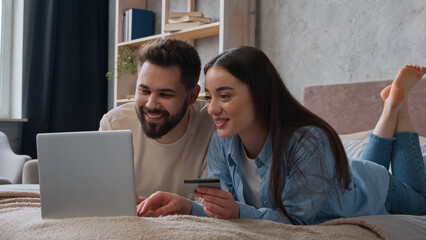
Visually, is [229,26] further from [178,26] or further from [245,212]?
[245,212]

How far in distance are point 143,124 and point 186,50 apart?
0.34 m

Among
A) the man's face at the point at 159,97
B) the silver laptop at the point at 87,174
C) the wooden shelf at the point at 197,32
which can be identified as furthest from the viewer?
the wooden shelf at the point at 197,32

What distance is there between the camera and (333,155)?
1292 millimetres

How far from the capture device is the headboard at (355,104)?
2094mm

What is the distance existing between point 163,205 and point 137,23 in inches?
113

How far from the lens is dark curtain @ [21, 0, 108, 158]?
13.0 feet

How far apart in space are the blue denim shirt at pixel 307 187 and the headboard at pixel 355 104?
76 cm

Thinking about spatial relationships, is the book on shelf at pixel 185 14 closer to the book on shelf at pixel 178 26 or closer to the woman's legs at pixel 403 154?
the book on shelf at pixel 178 26

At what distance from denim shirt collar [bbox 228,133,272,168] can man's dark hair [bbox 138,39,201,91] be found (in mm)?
388

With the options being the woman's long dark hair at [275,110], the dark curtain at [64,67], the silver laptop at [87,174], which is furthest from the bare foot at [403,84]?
the dark curtain at [64,67]

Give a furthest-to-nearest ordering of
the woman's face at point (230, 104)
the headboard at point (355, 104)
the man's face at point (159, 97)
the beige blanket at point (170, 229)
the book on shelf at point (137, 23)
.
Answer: the book on shelf at point (137, 23), the headboard at point (355, 104), the man's face at point (159, 97), the woman's face at point (230, 104), the beige blanket at point (170, 229)

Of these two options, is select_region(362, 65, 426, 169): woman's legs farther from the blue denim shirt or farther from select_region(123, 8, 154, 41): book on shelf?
select_region(123, 8, 154, 41): book on shelf

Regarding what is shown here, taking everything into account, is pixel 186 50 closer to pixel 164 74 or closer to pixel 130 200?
pixel 164 74

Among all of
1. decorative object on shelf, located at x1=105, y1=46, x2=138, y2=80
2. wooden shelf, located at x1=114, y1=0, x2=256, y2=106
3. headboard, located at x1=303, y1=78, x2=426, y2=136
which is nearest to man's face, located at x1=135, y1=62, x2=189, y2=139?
headboard, located at x1=303, y1=78, x2=426, y2=136
